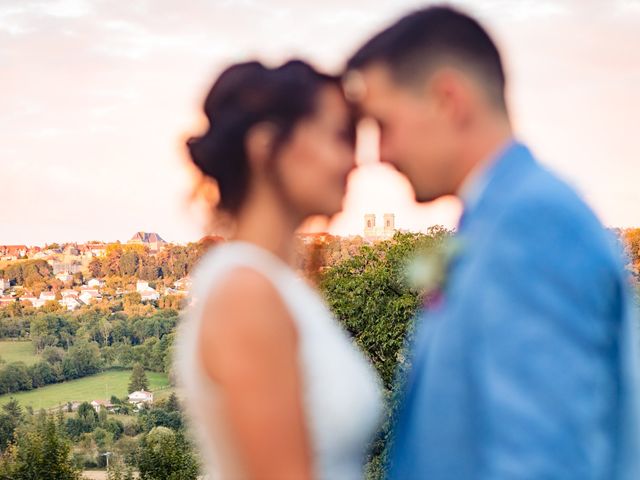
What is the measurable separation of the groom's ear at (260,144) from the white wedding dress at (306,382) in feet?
0.54

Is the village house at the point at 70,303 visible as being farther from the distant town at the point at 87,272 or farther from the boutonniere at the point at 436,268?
the boutonniere at the point at 436,268

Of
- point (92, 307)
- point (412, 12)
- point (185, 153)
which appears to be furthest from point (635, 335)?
point (92, 307)

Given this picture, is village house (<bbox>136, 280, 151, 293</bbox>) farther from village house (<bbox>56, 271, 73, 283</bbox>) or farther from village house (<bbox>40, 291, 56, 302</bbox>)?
village house (<bbox>56, 271, 73, 283</bbox>)

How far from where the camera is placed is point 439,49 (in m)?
1.88

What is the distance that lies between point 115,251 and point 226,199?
74881mm

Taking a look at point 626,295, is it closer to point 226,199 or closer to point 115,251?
point 226,199

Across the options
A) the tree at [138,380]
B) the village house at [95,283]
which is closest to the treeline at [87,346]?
the tree at [138,380]

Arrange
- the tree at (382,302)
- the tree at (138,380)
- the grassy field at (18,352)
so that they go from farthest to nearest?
the grassy field at (18,352), the tree at (138,380), the tree at (382,302)

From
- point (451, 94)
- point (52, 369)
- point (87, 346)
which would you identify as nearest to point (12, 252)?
point (52, 369)

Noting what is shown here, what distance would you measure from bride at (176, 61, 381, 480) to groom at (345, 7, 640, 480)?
172 millimetres

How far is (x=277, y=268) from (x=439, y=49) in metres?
0.52

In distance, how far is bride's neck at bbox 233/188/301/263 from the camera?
195 cm

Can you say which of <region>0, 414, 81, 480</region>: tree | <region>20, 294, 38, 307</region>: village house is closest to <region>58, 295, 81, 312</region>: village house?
<region>20, 294, 38, 307</region>: village house

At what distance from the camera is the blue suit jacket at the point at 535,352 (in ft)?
4.91
